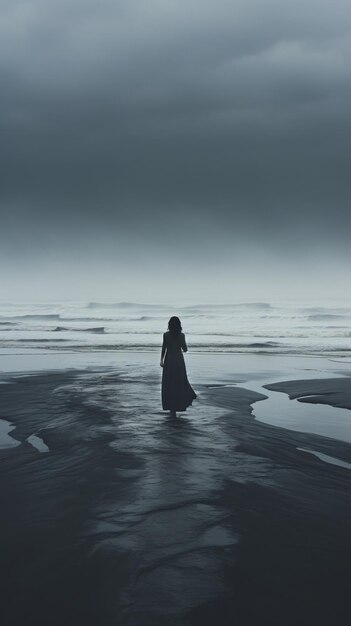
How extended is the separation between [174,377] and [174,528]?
694cm

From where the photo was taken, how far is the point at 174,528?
5.49 metres

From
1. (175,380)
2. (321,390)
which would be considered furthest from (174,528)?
(321,390)

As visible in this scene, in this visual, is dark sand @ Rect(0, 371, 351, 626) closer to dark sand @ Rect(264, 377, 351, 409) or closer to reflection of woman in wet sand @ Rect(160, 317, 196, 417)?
reflection of woman in wet sand @ Rect(160, 317, 196, 417)

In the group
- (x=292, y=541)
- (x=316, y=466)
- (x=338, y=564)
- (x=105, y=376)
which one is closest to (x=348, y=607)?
(x=338, y=564)

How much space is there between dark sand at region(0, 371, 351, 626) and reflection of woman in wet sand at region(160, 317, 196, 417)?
1444mm

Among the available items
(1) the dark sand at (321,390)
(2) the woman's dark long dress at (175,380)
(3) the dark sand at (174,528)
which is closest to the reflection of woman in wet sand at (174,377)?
(2) the woman's dark long dress at (175,380)

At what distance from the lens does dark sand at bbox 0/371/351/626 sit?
13.4ft

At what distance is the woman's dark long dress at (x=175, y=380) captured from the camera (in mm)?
12258

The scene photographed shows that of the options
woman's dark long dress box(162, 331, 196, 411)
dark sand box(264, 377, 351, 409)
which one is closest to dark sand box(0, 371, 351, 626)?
woman's dark long dress box(162, 331, 196, 411)

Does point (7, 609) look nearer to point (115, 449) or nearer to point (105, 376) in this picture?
point (115, 449)

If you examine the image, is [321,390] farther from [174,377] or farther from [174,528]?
[174,528]

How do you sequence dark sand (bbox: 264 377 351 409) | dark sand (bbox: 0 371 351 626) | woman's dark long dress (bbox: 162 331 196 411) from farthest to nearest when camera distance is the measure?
1. dark sand (bbox: 264 377 351 409)
2. woman's dark long dress (bbox: 162 331 196 411)
3. dark sand (bbox: 0 371 351 626)

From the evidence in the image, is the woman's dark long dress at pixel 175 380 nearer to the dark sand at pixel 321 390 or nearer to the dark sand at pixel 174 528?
the dark sand at pixel 174 528

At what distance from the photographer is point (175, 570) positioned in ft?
15.0
